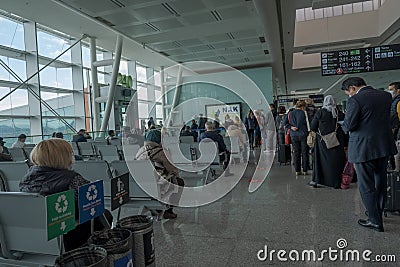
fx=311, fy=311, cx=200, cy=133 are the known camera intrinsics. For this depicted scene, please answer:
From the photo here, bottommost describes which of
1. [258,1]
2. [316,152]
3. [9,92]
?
[316,152]

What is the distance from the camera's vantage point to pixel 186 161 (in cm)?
534

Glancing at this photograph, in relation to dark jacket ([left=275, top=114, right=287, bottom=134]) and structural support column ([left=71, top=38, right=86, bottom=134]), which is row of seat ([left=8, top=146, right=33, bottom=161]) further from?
structural support column ([left=71, top=38, right=86, bottom=134])

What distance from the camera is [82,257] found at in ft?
5.50

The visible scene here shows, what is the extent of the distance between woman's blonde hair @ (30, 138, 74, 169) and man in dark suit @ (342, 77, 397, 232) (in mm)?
2439

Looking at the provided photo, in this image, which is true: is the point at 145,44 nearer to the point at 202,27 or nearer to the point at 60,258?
the point at 202,27

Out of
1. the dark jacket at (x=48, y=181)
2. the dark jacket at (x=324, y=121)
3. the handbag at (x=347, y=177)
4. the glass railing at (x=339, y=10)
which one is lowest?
the handbag at (x=347, y=177)

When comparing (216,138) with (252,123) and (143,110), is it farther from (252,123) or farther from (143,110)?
(143,110)

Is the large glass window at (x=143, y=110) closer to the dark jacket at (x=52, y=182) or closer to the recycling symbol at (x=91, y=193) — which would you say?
the dark jacket at (x=52, y=182)

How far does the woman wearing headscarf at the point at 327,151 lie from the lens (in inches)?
167

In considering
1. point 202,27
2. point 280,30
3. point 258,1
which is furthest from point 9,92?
point 280,30

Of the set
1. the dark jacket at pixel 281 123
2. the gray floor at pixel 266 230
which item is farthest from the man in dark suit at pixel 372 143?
the dark jacket at pixel 281 123

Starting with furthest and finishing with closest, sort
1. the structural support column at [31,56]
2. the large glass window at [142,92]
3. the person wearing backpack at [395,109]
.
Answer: the large glass window at [142,92]
the structural support column at [31,56]
the person wearing backpack at [395,109]

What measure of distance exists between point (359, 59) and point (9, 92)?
375 inches

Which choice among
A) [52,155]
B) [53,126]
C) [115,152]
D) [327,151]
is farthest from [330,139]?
[53,126]
